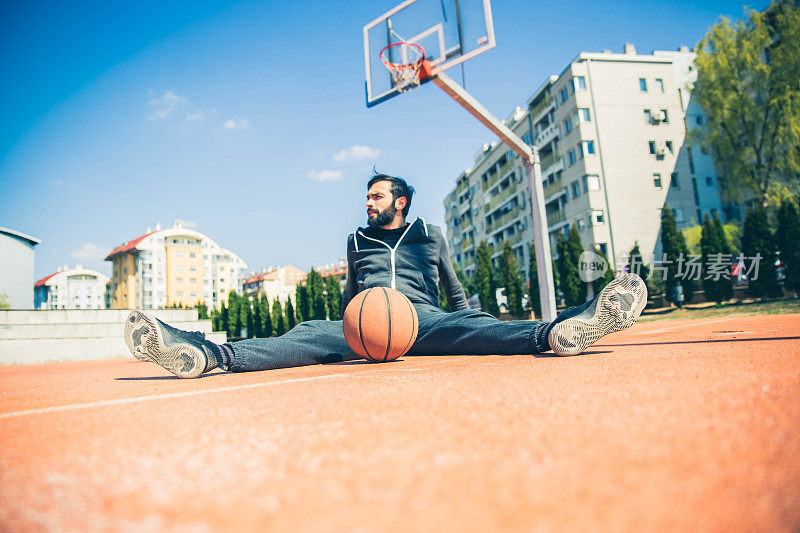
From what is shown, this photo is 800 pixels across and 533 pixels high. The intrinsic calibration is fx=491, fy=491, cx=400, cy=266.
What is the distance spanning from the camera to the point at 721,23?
83.0ft

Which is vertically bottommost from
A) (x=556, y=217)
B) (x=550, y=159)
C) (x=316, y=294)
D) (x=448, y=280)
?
(x=448, y=280)

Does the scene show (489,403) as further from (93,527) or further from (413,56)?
(413,56)

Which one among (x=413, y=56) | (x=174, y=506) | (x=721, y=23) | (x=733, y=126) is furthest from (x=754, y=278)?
(x=174, y=506)

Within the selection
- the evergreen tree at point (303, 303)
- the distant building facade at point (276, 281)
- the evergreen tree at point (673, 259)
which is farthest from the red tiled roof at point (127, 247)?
the evergreen tree at point (673, 259)

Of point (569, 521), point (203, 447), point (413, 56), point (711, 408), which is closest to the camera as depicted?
point (569, 521)

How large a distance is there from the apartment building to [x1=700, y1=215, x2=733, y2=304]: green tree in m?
64.1

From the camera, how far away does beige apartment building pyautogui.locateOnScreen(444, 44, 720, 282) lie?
1264 inches

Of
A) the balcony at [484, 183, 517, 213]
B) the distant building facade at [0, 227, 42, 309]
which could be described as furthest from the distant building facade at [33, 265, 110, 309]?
the balcony at [484, 183, 517, 213]

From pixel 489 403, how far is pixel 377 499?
83 cm

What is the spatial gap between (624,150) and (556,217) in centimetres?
650

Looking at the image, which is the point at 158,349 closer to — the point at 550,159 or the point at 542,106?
the point at 550,159

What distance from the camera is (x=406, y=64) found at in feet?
27.3

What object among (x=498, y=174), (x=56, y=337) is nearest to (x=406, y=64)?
(x=56, y=337)

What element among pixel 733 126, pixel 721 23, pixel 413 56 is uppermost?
pixel 721 23
